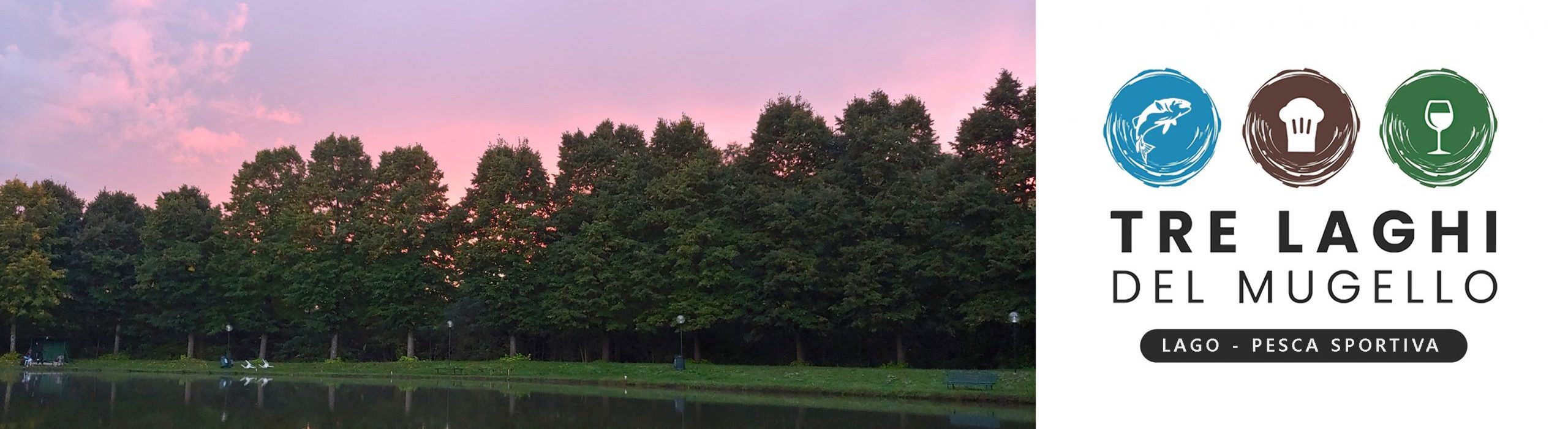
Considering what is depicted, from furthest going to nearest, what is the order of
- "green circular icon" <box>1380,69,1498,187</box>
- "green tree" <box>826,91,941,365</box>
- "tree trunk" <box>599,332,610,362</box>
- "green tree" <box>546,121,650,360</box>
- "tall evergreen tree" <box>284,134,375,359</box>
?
"tall evergreen tree" <box>284,134,375,359</box> → "tree trunk" <box>599,332,610,362</box> → "green tree" <box>546,121,650,360</box> → "green tree" <box>826,91,941,365</box> → "green circular icon" <box>1380,69,1498,187</box>

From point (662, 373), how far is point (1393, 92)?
33487mm

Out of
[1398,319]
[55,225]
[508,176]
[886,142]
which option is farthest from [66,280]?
[1398,319]

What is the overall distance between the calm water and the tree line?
420 inches

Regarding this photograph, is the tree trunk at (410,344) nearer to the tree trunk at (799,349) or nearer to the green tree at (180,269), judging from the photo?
the green tree at (180,269)

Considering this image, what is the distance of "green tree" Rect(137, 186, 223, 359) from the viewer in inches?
2195

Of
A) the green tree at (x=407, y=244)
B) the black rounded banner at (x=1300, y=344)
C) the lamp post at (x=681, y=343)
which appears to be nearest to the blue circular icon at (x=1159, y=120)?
the black rounded banner at (x=1300, y=344)

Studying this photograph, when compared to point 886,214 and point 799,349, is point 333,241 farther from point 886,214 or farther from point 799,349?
point 886,214

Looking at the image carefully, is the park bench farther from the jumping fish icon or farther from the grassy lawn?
the jumping fish icon

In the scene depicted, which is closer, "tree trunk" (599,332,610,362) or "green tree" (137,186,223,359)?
"tree trunk" (599,332,610,362)

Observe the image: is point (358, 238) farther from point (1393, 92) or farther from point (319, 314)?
point (1393, 92)

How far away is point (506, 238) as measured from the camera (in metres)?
51.8

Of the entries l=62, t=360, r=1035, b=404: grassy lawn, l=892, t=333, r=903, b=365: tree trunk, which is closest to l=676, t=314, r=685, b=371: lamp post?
l=62, t=360, r=1035, b=404: grassy lawn

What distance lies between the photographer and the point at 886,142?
147 ft

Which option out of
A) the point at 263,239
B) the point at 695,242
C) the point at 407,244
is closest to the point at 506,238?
the point at 407,244
